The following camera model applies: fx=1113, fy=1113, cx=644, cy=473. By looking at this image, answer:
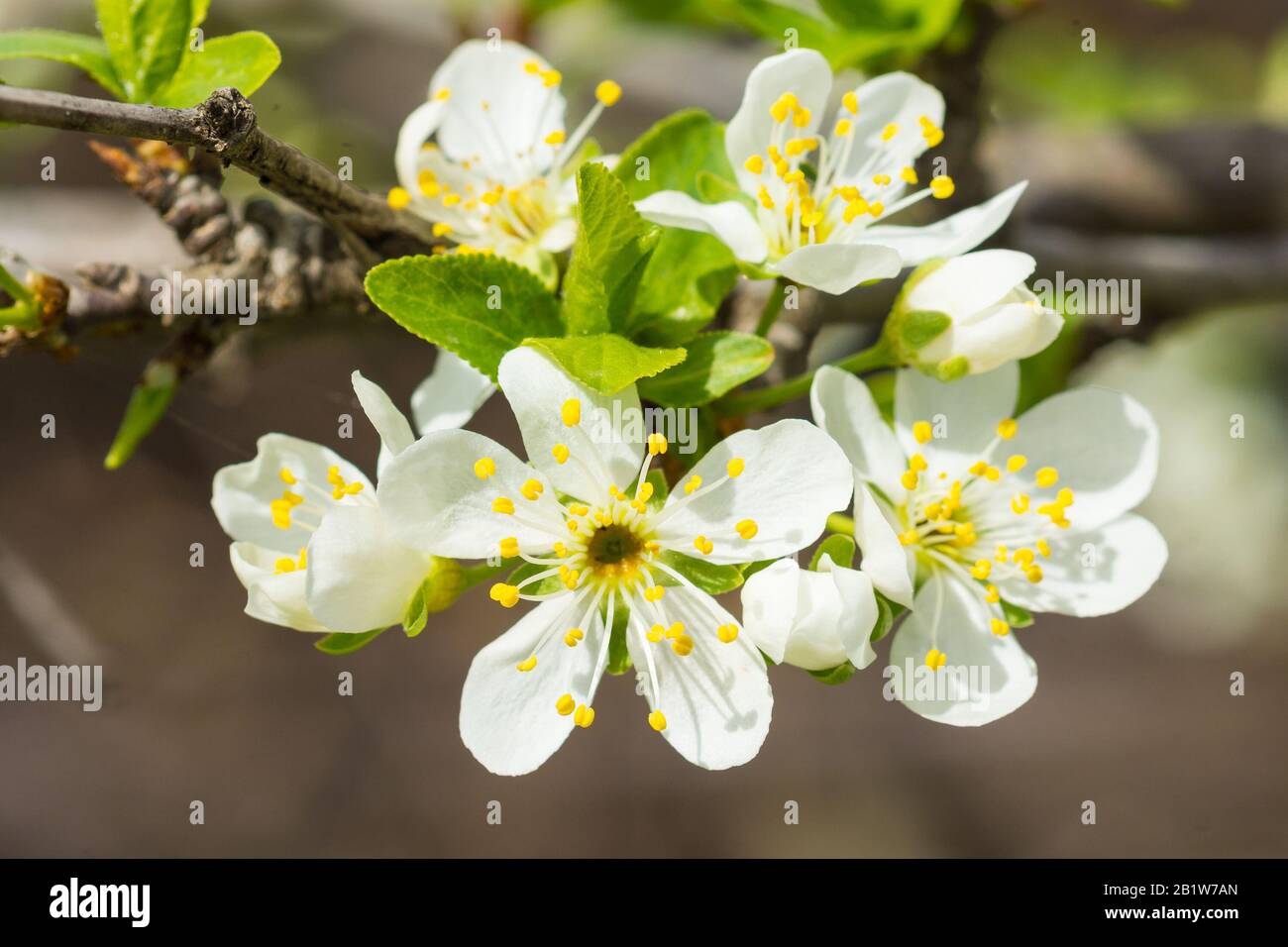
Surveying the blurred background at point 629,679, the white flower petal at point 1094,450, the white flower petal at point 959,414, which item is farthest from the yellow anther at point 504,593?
the blurred background at point 629,679

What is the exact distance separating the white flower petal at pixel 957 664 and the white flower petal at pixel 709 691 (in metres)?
0.17

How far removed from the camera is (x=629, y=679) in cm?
329

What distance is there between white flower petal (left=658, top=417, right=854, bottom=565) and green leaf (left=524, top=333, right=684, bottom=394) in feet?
0.41

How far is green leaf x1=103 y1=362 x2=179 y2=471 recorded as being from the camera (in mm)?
1257

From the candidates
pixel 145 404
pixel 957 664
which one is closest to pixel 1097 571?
pixel 957 664

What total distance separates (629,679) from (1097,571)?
2.18m

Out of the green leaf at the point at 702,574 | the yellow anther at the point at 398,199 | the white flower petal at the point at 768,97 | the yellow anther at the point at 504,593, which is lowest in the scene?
the yellow anther at the point at 504,593

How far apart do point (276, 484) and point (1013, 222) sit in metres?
1.33

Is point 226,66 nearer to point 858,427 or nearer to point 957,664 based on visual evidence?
point 858,427

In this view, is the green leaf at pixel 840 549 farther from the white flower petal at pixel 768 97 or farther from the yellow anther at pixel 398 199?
the yellow anther at pixel 398 199

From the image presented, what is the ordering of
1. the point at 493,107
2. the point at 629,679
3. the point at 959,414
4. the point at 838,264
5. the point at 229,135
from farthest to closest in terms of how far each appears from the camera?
the point at 629,679 → the point at 493,107 → the point at 959,414 → the point at 838,264 → the point at 229,135

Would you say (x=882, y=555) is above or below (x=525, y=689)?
above

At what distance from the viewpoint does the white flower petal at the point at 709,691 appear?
3.48 feet

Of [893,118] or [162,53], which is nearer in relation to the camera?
[162,53]
